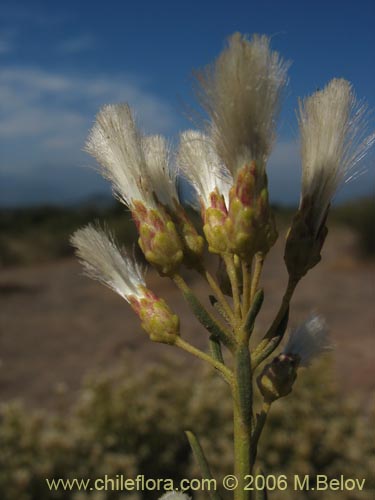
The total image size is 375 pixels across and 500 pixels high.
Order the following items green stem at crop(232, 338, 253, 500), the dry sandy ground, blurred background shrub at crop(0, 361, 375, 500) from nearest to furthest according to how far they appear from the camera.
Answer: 1. green stem at crop(232, 338, 253, 500)
2. blurred background shrub at crop(0, 361, 375, 500)
3. the dry sandy ground

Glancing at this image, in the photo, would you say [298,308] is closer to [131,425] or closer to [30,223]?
[131,425]

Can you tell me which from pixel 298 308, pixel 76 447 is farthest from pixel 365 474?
pixel 298 308

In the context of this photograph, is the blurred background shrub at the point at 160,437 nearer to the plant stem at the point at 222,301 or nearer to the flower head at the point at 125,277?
the flower head at the point at 125,277

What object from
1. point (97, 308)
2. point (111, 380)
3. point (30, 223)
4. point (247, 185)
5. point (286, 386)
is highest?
point (30, 223)

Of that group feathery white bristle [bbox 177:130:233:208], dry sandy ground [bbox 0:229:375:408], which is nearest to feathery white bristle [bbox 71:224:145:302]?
feathery white bristle [bbox 177:130:233:208]

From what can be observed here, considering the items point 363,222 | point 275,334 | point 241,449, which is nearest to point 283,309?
point 275,334

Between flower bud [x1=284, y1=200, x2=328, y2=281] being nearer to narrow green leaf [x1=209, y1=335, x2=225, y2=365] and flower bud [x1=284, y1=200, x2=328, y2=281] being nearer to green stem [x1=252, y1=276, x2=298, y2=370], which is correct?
green stem [x1=252, y1=276, x2=298, y2=370]
